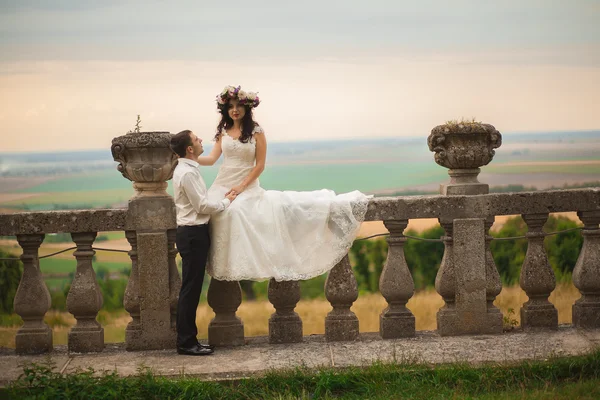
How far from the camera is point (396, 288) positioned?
21.4 feet

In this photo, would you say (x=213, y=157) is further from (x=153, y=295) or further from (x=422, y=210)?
(x=422, y=210)

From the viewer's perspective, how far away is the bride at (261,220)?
6203 millimetres

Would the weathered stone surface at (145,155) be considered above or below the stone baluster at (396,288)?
above

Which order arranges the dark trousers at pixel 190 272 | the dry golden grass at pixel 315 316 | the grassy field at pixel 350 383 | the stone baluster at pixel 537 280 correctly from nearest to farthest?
the grassy field at pixel 350 383
the dark trousers at pixel 190 272
the stone baluster at pixel 537 280
the dry golden grass at pixel 315 316

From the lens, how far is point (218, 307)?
6.50 meters

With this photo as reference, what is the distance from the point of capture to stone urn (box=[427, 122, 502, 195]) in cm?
646

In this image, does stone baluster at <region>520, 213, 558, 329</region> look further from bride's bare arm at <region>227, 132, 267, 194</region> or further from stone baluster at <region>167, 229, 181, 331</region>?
stone baluster at <region>167, 229, 181, 331</region>

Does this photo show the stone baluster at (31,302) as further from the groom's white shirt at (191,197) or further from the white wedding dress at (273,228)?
the white wedding dress at (273,228)

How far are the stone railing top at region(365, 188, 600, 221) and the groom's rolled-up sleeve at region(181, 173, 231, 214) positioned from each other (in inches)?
51.3

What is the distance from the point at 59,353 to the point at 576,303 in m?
4.40

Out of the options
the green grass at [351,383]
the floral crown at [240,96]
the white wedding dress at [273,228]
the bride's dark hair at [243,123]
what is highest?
the floral crown at [240,96]

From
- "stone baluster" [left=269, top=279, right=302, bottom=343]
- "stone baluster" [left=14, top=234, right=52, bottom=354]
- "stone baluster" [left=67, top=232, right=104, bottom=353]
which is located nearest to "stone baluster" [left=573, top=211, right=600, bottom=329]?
"stone baluster" [left=269, top=279, right=302, bottom=343]

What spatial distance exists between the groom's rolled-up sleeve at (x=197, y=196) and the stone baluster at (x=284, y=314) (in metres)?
0.90

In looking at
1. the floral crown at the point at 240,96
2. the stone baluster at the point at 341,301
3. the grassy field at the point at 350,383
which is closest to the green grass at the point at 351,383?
the grassy field at the point at 350,383
